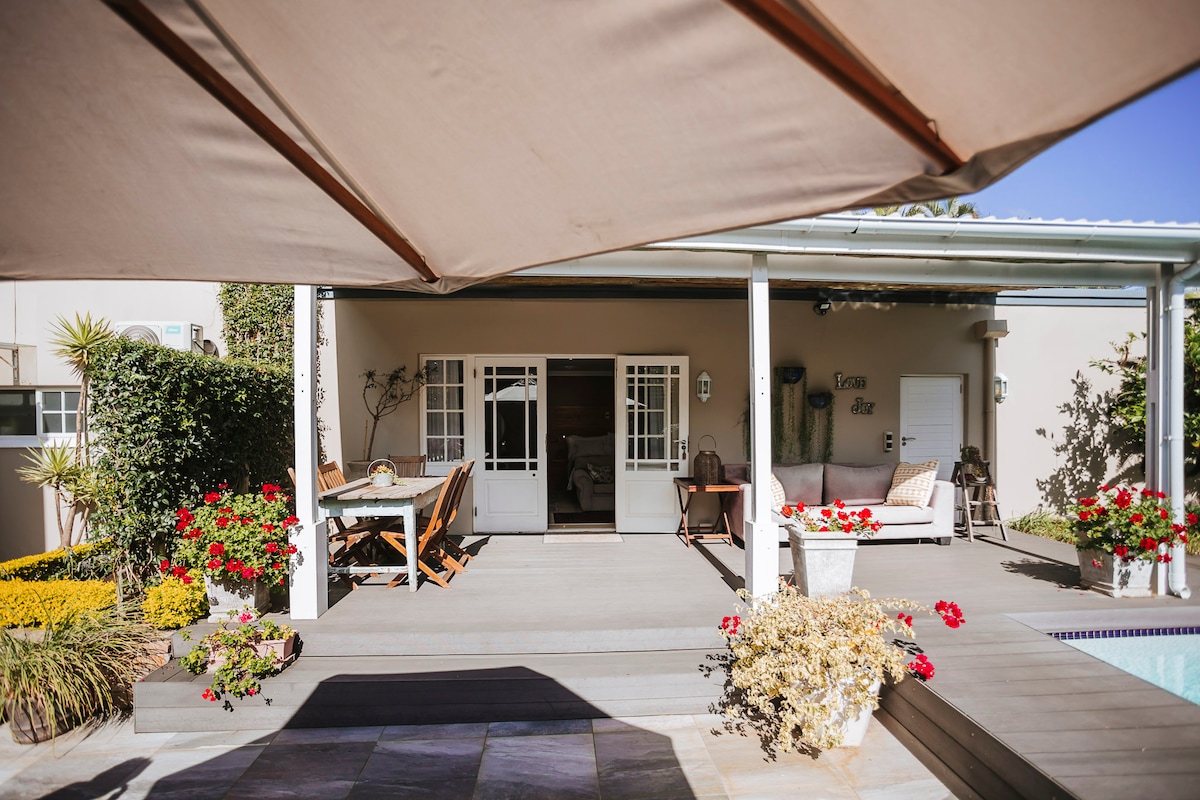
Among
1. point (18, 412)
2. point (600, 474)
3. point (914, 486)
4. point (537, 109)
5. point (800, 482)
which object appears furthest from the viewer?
point (600, 474)

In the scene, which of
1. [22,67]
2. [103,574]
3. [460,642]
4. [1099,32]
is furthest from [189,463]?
[1099,32]

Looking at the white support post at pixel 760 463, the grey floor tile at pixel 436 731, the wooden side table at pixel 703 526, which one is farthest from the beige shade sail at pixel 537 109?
the wooden side table at pixel 703 526

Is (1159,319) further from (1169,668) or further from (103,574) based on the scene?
(103,574)

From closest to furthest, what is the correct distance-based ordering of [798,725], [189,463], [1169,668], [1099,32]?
1. [1099,32]
2. [798,725]
3. [1169,668]
4. [189,463]

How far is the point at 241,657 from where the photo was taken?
11.2ft

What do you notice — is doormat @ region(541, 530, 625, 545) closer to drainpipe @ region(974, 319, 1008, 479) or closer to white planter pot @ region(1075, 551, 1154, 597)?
white planter pot @ region(1075, 551, 1154, 597)

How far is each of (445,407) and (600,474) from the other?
8.52 feet

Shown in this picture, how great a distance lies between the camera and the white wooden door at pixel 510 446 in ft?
23.0

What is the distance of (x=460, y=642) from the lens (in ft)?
12.3

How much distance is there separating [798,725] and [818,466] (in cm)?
394

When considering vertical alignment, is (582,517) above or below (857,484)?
below

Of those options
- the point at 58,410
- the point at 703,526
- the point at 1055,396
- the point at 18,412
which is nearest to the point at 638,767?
the point at 703,526

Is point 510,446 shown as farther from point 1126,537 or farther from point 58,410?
point 1126,537

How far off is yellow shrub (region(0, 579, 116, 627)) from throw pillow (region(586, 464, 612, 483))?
5.34 meters
